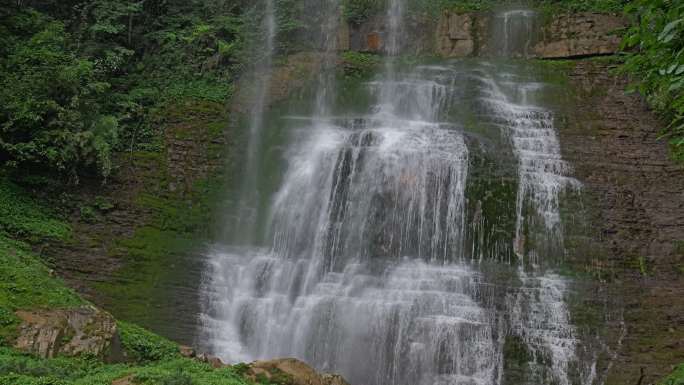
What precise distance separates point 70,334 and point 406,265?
23.7 ft

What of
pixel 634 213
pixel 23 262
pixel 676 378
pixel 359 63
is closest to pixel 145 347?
pixel 23 262

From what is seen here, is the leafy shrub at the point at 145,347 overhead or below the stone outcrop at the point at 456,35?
below

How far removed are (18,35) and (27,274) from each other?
32.1ft

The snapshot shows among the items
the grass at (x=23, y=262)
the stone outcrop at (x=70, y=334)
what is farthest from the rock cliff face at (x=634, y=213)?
the grass at (x=23, y=262)

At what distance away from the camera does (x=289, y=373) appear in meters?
9.40

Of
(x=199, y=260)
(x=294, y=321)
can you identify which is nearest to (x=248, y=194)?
(x=199, y=260)

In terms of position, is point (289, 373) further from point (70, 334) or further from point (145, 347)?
point (70, 334)

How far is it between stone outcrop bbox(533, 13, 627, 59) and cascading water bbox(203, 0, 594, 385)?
3.95 metres

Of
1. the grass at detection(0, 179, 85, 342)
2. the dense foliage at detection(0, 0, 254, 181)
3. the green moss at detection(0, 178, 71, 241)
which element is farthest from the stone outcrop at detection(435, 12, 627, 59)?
the grass at detection(0, 179, 85, 342)

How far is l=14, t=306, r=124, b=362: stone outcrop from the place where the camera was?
861 cm

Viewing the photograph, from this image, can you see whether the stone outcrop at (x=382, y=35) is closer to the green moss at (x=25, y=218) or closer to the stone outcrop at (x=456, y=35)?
the stone outcrop at (x=456, y=35)

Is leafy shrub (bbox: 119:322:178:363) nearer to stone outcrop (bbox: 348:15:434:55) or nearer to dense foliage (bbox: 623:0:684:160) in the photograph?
dense foliage (bbox: 623:0:684:160)

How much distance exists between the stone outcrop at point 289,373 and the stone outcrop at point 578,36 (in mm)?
15878

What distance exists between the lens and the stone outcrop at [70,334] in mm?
8609
